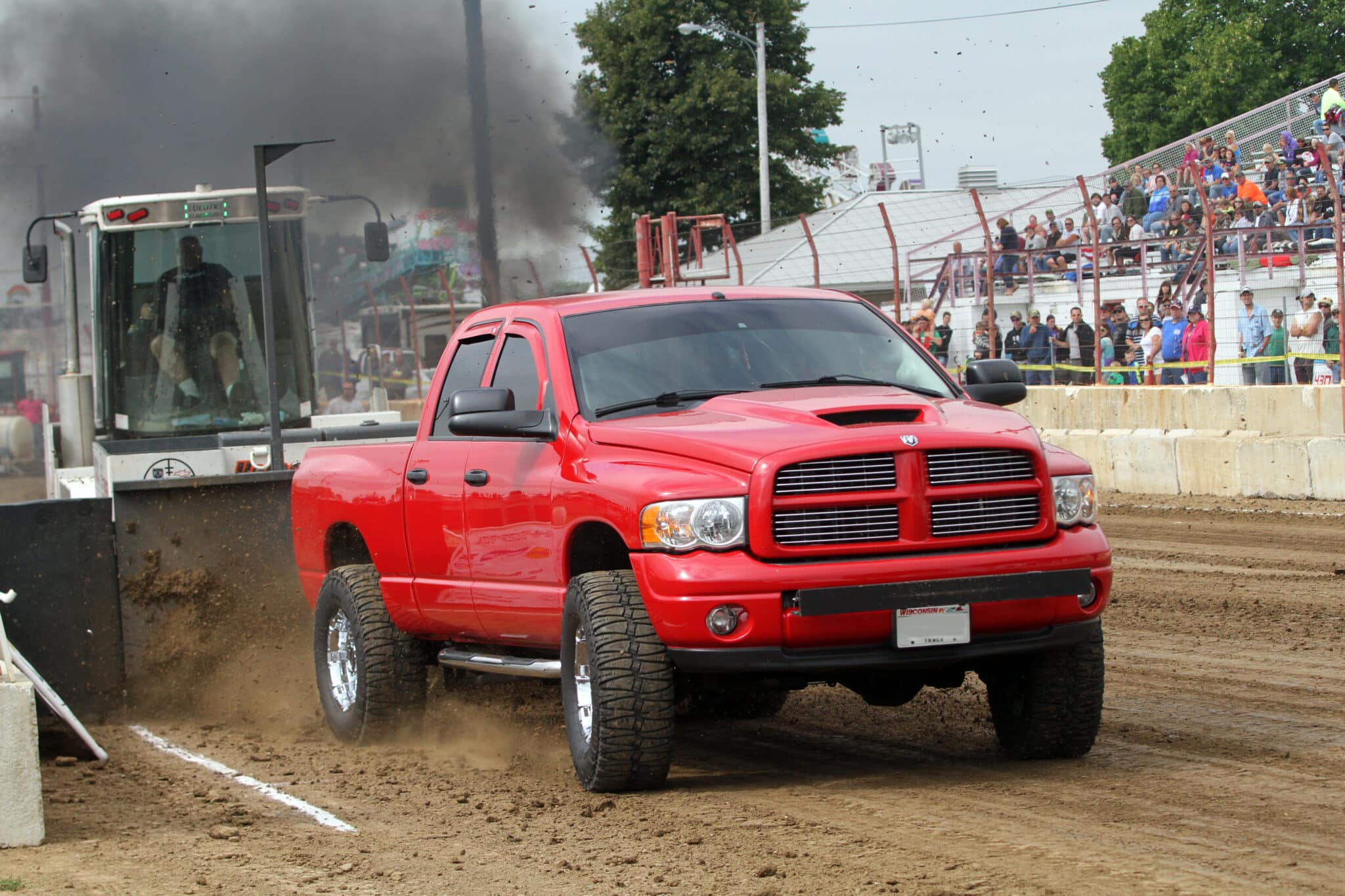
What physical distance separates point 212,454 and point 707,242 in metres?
29.3

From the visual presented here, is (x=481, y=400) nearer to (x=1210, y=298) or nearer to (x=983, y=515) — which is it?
(x=983, y=515)

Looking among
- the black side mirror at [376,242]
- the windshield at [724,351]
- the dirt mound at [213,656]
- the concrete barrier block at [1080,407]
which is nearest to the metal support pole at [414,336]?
the concrete barrier block at [1080,407]

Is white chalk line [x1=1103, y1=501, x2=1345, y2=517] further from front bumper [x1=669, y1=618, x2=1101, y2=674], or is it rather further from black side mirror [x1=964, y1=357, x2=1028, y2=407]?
front bumper [x1=669, y1=618, x2=1101, y2=674]

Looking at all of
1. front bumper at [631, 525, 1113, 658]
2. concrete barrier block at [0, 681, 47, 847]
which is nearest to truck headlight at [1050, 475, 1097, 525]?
front bumper at [631, 525, 1113, 658]

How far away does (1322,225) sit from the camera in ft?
61.8

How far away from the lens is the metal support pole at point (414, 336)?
31.8 meters

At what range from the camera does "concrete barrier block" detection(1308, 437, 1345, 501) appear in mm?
16359

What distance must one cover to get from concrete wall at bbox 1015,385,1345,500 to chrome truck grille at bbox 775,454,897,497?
456 inches

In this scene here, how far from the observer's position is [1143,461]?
18500 millimetres

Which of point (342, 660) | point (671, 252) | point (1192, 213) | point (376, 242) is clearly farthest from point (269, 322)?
point (1192, 213)

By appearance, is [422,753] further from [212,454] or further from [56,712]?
[212,454]

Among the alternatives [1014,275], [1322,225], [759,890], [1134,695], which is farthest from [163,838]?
[1014,275]

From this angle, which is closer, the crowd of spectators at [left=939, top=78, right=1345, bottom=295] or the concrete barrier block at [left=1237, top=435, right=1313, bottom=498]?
the concrete barrier block at [left=1237, top=435, right=1313, bottom=498]

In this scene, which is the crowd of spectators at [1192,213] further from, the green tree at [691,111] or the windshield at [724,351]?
the green tree at [691,111]
